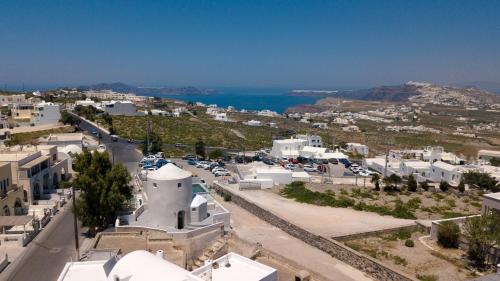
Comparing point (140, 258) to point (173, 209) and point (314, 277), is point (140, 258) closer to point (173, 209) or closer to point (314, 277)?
point (314, 277)

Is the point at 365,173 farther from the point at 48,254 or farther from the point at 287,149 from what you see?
the point at 48,254

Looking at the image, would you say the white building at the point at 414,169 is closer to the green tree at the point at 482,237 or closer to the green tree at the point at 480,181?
the green tree at the point at 480,181

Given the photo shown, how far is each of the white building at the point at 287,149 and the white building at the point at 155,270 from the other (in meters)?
36.5

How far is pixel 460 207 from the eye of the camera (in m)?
30.6

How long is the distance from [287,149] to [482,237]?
109 feet

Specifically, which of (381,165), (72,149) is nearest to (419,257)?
(381,165)

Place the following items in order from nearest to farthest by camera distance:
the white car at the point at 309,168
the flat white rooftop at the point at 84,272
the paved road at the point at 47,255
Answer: the flat white rooftop at the point at 84,272 < the paved road at the point at 47,255 < the white car at the point at 309,168

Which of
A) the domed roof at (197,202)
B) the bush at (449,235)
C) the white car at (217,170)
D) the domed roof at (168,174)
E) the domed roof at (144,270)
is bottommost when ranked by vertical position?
the white car at (217,170)

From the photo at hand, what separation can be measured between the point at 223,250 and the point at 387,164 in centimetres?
3096

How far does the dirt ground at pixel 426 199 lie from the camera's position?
2888 centimetres

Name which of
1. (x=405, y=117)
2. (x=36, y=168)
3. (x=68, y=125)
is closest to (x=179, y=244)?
(x=36, y=168)

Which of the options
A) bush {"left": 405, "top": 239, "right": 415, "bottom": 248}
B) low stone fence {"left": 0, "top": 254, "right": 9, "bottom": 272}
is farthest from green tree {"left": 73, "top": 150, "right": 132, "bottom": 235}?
bush {"left": 405, "top": 239, "right": 415, "bottom": 248}

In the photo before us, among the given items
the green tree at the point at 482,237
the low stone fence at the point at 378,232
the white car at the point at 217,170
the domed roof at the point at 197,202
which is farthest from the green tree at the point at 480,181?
the domed roof at the point at 197,202

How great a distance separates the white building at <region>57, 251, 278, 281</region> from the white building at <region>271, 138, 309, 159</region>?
36493mm
